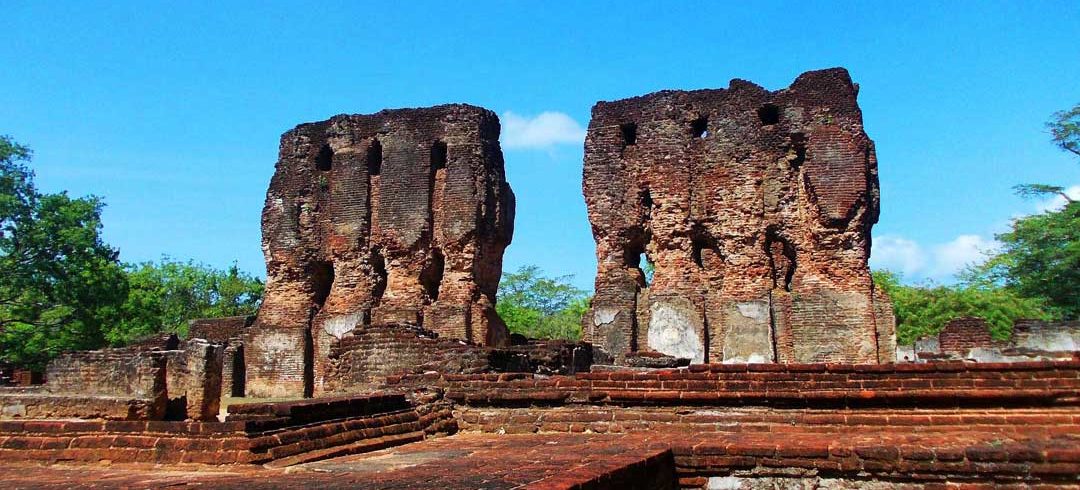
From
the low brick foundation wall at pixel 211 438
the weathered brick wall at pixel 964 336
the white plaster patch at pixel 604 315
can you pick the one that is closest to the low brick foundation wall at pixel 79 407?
the low brick foundation wall at pixel 211 438

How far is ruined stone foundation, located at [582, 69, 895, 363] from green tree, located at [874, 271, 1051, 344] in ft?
54.0

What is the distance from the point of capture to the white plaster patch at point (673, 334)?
58.5 ft

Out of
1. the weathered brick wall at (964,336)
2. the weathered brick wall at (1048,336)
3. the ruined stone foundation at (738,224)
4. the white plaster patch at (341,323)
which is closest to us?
the ruined stone foundation at (738,224)

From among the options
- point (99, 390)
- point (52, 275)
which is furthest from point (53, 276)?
point (99, 390)

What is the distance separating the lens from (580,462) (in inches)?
200

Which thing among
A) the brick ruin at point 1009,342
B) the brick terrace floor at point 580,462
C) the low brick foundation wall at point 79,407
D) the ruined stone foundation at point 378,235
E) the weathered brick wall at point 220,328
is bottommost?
the brick terrace floor at point 580,462

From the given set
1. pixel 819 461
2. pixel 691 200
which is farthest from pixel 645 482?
pixel 691 200

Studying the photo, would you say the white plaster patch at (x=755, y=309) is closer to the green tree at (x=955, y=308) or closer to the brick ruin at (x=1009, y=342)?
the brick ruin at (x=1009, y=342)

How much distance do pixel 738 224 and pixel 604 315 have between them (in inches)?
131

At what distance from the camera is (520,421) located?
812cm

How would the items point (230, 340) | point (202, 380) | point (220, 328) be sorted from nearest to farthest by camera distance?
point (202, 380), point (230, 340), point (220, 328)

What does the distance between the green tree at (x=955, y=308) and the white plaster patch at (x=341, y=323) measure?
21.4 metres

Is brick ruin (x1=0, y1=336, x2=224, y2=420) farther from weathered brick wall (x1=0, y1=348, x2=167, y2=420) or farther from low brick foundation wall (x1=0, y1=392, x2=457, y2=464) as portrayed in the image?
low brick foundation wall (x1=0, y1=392, x2=457, y2=464)

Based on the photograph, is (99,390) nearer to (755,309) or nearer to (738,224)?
(755,309)
